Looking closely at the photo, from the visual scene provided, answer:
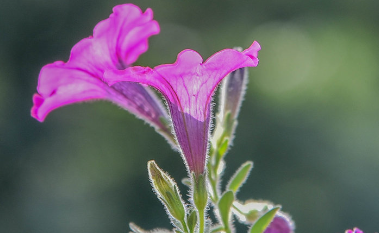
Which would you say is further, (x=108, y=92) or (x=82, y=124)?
(x=82, y=124)

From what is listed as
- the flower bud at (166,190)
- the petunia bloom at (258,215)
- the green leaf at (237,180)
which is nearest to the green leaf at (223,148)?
the green leaf at (237,180)

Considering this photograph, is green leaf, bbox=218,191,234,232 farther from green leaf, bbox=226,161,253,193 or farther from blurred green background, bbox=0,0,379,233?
blurred green background, bbox=0,0,379,233

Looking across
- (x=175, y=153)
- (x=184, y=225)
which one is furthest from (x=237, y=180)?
(x=175, y=153)

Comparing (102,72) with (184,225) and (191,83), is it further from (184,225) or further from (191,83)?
(184,225)

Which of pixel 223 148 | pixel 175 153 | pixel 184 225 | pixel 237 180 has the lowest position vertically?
pixel 184 225

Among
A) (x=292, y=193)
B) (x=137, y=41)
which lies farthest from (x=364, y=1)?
(x=137, y=41)

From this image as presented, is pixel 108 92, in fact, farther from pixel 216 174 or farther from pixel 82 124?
pixel 82 124
